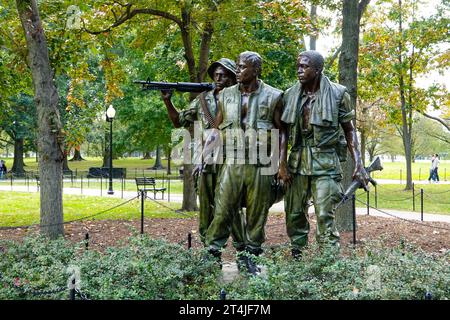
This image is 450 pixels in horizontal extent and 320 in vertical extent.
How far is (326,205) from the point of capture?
5277mm

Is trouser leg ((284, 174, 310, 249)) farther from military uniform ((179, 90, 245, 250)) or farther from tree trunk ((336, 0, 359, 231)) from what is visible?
tree trunk ((336, 0, 359, 231))

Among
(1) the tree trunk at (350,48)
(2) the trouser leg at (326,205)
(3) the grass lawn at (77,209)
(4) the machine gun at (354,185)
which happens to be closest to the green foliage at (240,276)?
(2) the trouser leg at (326,205)

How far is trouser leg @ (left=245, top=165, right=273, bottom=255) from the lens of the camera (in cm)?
547

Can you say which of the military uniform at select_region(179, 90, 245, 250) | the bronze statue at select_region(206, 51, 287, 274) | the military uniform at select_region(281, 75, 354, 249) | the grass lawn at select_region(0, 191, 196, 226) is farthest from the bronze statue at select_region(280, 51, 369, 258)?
the grass lawn at select_region(0, 191, 196, 226)

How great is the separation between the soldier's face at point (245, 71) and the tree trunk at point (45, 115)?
14.4 feet

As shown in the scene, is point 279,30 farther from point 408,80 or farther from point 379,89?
point 408,80

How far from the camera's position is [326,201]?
5277mm

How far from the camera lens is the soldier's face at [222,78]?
5.93 meters

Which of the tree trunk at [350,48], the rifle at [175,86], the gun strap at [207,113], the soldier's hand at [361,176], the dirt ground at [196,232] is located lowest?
the dirt ground at [196,232]

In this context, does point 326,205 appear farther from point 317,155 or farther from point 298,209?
point 317,155

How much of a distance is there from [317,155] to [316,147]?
90mm

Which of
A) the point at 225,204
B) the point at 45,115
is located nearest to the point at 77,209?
the point at 45,115

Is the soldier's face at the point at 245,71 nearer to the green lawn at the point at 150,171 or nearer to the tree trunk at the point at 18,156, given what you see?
A: the green lawn at the point at 150,171
